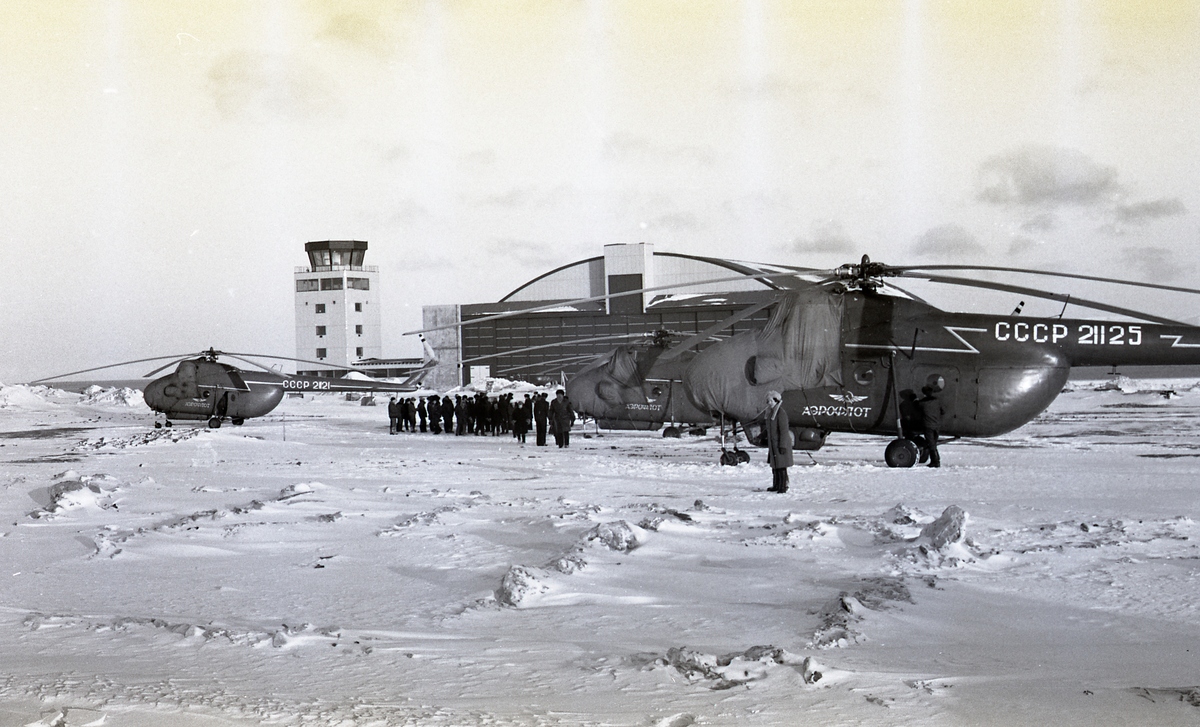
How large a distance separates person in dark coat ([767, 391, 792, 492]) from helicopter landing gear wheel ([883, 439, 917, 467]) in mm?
2998

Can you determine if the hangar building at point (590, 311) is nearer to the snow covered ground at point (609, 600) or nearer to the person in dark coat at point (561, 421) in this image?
the person in dark coat at point (561, 421)

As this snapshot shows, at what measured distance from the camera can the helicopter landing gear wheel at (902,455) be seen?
13430mm

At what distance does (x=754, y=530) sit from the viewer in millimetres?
8391

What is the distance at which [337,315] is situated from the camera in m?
77.7

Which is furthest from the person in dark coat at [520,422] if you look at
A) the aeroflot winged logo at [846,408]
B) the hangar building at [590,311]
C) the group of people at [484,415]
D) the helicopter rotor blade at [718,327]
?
the hangar building at [590,311]

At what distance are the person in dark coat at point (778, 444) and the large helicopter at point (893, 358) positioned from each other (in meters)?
1.47

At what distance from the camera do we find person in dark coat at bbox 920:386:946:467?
523 inches

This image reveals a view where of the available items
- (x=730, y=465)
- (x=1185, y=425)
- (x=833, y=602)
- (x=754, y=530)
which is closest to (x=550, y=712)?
(x=833, y=602)

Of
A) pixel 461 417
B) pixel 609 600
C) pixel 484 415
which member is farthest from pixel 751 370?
pixel 461 417

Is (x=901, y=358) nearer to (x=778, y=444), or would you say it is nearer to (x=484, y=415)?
(x=778, y=444)

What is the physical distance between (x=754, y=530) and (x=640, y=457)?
8448 millimetres

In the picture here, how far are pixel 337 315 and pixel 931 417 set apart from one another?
69353mm

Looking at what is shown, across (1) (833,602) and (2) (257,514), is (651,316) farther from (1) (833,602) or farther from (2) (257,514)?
(1) (833,602)

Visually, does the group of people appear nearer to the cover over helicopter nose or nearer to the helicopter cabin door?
the cover over helicopter nose
